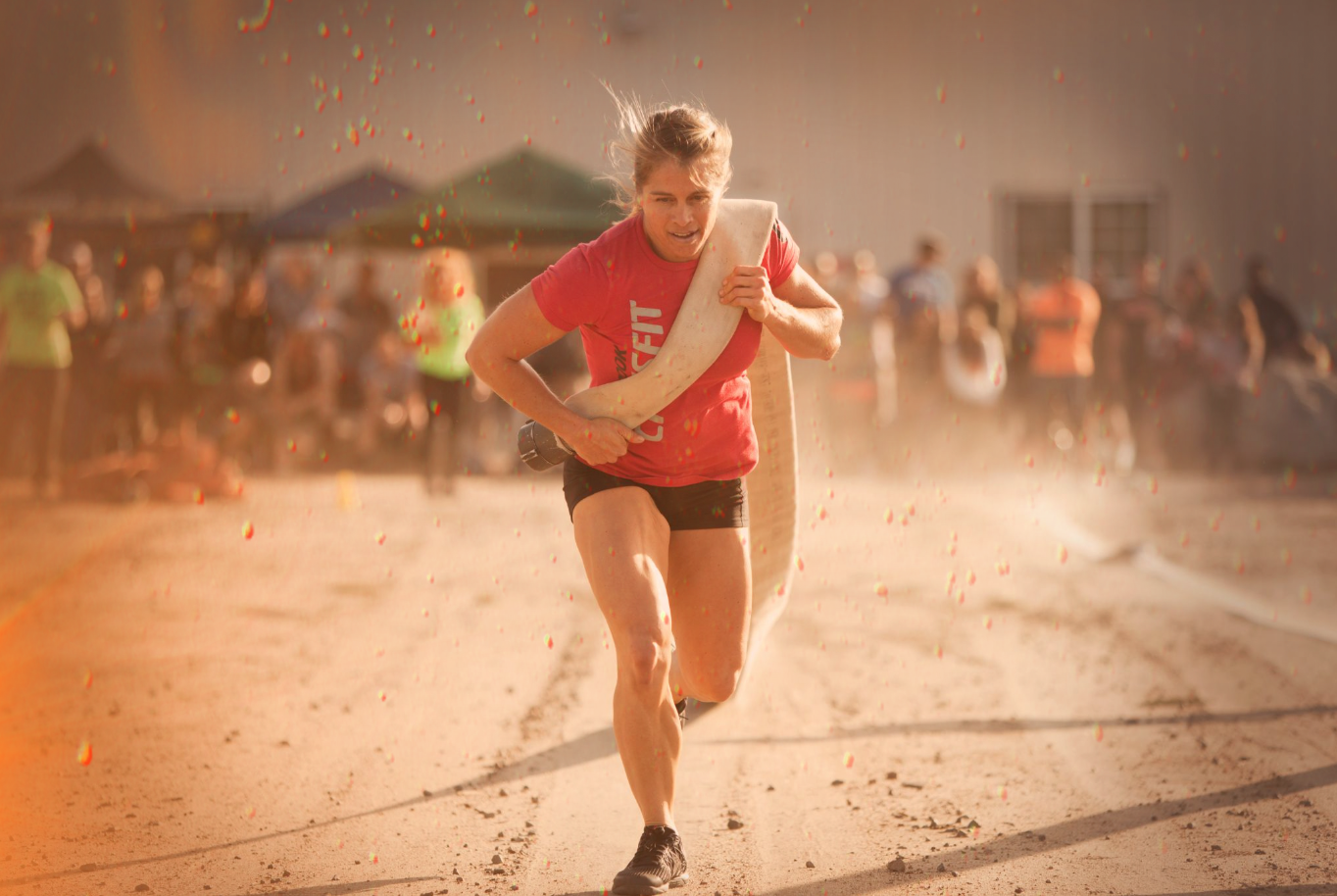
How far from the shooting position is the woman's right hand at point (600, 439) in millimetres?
4078

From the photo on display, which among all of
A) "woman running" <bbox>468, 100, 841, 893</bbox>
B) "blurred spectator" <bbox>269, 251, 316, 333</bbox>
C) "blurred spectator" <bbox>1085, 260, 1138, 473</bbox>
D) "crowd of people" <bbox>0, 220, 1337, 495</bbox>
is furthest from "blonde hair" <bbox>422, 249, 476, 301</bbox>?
"woman running" <bbox>468, 100, 841, 893</bbox>

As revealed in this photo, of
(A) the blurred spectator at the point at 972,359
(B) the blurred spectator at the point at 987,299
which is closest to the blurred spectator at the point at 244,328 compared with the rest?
(A) the blurred spectator at the point at 972,359

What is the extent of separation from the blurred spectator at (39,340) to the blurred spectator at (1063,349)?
323 inches

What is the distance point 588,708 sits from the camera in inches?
242

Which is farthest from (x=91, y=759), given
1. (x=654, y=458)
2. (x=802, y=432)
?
(x=802, y=432)

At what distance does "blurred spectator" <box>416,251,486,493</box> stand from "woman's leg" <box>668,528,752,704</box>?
336 inches

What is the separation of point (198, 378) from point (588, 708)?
9.16 m

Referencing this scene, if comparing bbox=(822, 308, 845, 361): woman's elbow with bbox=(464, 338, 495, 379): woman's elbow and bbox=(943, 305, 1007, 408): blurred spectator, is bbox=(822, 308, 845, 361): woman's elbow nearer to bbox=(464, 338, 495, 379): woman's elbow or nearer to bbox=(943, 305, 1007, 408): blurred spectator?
bbox=(464, 338, 495, 379): woman's elbow

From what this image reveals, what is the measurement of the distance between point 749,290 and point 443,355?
905 centimetres

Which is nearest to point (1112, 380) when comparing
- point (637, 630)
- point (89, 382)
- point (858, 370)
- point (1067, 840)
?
point (858, 370)

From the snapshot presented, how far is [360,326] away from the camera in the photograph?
614 inches

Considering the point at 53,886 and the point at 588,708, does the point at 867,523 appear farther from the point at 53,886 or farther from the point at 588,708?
the point at 53,886

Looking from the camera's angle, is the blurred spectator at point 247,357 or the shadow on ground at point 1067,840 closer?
the shadow on ground at point 1067,840

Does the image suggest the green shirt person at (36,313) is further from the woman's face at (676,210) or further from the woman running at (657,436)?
the woman's face at (676,210)
